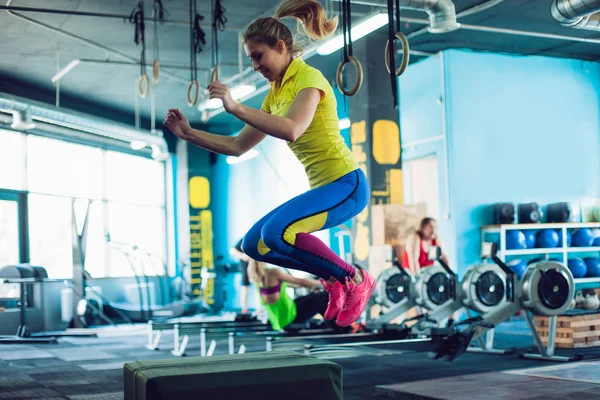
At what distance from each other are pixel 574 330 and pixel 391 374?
7.22 ft

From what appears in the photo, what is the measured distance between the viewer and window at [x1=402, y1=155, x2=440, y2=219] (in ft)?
35.0

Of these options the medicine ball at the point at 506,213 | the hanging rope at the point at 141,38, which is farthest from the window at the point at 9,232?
the medicine ball at the point at 506,213

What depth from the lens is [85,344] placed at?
8867mm

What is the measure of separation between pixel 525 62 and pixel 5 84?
28.2ft

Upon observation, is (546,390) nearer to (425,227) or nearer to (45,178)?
(425,227)

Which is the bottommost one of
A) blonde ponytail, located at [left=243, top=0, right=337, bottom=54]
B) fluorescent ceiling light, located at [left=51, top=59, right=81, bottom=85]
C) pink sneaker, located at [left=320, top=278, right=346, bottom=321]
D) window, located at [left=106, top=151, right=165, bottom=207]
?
pink sneaker, located at [left=320, top=278, right=346, bottom=321]

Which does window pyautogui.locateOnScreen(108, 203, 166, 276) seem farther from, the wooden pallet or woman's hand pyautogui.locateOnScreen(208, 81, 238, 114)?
woman's hand pyautogui.locateOnScreen(208, 81, 238, 114)

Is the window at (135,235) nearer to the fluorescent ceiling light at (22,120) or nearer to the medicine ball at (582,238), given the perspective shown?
the fluorescent ceiling light at (22,120)

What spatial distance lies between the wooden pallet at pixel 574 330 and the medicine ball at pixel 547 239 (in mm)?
3104

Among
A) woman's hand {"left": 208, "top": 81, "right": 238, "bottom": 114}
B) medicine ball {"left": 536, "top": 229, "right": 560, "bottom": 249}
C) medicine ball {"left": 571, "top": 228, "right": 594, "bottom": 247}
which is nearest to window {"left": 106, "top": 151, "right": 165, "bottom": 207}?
medicine ball {"left": 536, "top": 229, "right": 560, "bottom": 249}

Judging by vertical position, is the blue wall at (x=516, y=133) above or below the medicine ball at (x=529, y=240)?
above

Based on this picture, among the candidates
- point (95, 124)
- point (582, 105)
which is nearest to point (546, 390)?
point (582, 105)

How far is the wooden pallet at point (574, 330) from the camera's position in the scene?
6629 mm

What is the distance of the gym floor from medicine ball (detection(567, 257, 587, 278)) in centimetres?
238
